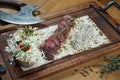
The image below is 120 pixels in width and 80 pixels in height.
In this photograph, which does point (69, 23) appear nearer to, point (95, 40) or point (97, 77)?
point (95, 40)

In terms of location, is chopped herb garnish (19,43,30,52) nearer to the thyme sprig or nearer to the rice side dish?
the rice side dish

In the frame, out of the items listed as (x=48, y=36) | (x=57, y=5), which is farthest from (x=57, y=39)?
(x=57, y=5)

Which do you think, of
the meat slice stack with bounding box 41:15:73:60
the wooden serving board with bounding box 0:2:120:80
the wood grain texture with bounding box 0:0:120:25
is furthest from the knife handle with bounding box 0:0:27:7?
the meat slice stack with bounding box 41:15:73:60

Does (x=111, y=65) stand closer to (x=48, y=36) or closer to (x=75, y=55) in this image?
(x=75, y=55)

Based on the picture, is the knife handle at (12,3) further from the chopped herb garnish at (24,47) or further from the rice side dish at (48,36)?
the chopped herb garnish at (24,47)

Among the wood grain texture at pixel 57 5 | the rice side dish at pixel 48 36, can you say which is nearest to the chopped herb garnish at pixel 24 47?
the rice side dish at pixel 48 36

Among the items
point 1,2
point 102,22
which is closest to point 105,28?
point 102,22
